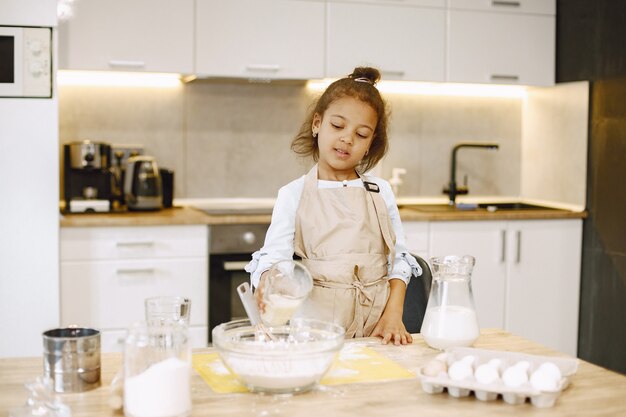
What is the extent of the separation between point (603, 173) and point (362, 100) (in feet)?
6.58

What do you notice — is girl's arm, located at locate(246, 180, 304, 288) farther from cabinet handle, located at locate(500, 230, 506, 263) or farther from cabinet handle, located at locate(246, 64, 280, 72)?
cabinet handle, located at locate(500, 230, 506, 263)

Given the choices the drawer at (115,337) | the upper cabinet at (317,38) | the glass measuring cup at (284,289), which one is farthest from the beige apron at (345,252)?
the upper cabinet at (317,38)

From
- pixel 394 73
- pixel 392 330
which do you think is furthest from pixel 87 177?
pixel 392 330

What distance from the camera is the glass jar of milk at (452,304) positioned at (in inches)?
63.0

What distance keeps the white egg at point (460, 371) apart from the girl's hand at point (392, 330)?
344 millimetres

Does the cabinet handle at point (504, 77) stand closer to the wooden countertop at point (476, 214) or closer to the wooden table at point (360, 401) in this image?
the wooden countertop at point (476, 214)

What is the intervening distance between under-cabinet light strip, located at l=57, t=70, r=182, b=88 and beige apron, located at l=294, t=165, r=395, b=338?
5.92 ft

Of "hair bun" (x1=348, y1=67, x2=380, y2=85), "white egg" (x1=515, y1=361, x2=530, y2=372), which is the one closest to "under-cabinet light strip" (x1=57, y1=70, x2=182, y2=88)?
"hair bun" (x1=348, y1=67, x2=380, y2=85)

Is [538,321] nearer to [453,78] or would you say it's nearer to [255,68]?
[453,78]

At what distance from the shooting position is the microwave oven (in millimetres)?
3092

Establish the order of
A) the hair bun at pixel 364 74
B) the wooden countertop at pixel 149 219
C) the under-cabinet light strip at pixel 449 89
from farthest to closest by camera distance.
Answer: the under-cabinet light strip at pixel 449 89 < the wooden countertop at pixel 149 219 < the hair bun at pixel 364 74

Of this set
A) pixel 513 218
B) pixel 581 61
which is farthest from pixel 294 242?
pixel 581 61

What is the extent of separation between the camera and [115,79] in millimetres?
3764

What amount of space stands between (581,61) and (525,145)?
0.65 meters
